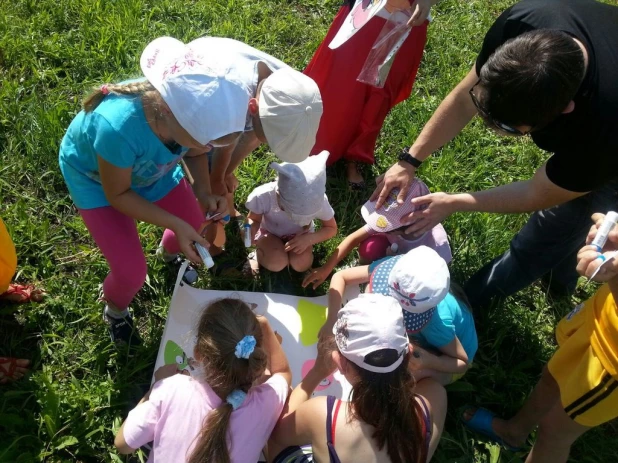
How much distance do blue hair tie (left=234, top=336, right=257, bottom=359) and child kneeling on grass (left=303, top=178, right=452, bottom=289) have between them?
0.93 metres

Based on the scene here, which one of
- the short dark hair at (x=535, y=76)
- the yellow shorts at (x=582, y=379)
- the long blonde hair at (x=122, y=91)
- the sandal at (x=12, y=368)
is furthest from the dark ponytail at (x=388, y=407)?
the sandal at (x=12, y=368)

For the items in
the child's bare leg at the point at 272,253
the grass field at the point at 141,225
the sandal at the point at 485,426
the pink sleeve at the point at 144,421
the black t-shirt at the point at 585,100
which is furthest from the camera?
the child's bare leg at the point at 272,253

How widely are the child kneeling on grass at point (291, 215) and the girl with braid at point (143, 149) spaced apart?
0.26 m

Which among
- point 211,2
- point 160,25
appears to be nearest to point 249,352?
point 160,25

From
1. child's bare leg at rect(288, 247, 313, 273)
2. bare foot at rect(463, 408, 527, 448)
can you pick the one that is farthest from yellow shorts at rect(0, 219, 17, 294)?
bare foot at rect(463, 408, 527, 448)

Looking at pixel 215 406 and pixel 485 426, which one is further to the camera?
pixel 485 426

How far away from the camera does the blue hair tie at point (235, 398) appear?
5.79ft

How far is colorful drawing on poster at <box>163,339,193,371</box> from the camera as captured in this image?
2.27 metres

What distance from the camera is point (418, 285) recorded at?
2.02 meters

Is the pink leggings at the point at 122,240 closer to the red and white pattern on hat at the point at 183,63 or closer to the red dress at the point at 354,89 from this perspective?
the red and white pattern on hat at the point at 183,63

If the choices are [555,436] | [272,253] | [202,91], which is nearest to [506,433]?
[555,436]

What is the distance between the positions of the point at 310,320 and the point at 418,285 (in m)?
0.74

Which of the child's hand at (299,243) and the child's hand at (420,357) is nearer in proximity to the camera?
the child's hand at (420,357)

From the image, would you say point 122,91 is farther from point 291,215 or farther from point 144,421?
point 144,421
